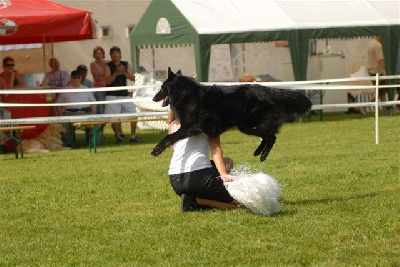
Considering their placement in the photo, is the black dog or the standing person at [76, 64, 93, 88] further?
the standing person at [76, 64, 93, 88]

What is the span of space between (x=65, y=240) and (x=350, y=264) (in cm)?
246

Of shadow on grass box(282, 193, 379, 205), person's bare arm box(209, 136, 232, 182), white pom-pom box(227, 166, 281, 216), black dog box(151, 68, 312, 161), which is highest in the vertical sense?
black dog box(151, 68, 312, 161)

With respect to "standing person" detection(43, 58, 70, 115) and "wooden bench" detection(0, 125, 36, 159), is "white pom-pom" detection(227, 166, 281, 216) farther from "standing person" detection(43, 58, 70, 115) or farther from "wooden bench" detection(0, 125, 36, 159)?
"standing person" detection(43, 58, 70, 115)

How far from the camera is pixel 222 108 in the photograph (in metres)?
9.02

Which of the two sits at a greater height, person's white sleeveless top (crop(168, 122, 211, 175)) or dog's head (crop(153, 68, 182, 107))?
dog's head (crop(153, 68, 182, 107))

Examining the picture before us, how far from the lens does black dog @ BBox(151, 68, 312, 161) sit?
8992 mm

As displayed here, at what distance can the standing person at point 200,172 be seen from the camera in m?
9.08

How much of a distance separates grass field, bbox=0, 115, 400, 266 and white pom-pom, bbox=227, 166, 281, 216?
9cm

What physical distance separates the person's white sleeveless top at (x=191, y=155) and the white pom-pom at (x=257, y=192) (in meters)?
0.39

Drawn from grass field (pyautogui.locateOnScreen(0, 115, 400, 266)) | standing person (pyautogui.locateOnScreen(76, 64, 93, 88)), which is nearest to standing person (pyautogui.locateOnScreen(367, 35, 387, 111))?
standing person (pyautogui.locateOnScreen(76, 64, 93, 88))

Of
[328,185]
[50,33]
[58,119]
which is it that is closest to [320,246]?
[328,185]

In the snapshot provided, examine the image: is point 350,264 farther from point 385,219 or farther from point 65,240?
point 65,240

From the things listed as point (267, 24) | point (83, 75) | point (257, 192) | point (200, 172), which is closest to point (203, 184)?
point (200, 172)

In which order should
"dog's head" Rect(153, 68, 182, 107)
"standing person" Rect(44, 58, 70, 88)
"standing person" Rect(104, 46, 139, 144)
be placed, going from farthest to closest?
"standing person" Rect(44, 58, 70, 88) → "standing person" Rect(104, 46, 139, 144) → "dog's head" Rect(153, 68, 182, 107)
